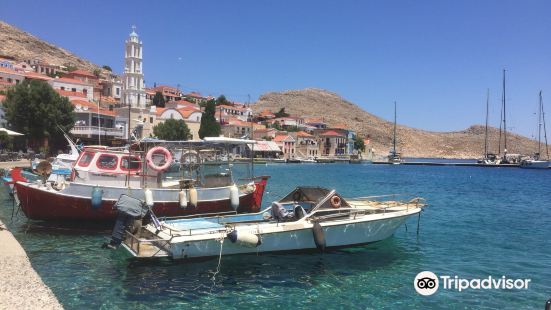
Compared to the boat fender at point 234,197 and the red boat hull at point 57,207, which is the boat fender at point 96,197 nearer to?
the red boat hull at point 57,207

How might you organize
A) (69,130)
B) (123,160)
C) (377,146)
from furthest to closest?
(377,146) → (69,130) → (123,160)

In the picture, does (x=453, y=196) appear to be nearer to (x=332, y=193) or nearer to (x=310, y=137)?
(x=332, y=193)

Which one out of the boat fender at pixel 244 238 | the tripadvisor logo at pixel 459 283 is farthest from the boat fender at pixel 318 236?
the tripadvisor logo at pixel 459 283

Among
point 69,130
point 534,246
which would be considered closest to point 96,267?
point 534,246

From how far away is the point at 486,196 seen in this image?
39281mm

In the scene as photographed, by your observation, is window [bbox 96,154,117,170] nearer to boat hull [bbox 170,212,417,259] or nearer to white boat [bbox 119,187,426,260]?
white boat [bbox 119,187,426,260]

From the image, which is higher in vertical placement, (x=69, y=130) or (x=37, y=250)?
(x=69, y=130)

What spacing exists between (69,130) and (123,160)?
43440 millimetres

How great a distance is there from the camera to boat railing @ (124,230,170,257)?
486 inches

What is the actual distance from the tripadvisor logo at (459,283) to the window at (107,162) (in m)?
13.2

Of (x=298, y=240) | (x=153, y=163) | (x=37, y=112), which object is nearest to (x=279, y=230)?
(x=298, y=240)

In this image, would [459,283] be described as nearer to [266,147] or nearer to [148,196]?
[148,196]

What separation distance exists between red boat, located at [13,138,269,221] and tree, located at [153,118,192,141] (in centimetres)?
5891

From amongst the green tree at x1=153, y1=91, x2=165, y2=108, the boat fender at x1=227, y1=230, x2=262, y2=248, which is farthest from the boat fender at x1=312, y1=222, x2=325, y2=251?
the green tree at x1=153, y1=91, x2=165, y2=108
